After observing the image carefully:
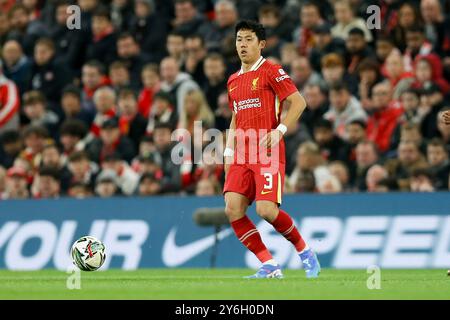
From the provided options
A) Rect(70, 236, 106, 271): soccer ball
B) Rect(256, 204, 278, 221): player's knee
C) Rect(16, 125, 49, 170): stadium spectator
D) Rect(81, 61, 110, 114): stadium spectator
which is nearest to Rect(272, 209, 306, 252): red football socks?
Rect(256, 204, 278, 221): player's knee

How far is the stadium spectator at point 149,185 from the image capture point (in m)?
17.7

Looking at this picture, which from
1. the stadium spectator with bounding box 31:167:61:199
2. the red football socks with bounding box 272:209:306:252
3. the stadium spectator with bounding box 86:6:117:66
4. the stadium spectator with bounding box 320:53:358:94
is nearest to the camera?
the red football socks with bounding box 272:209:306:252

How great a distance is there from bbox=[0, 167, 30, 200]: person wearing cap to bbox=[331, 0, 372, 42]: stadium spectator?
18.2 feet

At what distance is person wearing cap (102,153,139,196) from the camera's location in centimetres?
1840

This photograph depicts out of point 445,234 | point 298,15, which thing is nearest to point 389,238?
point 445,234

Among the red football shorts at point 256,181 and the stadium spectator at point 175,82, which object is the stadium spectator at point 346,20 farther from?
the red football shorts at point 256,181

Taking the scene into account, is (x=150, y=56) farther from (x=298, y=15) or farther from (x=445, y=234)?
(x=445, y=234)

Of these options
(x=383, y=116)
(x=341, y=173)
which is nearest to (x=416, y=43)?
(x=383, y=116)

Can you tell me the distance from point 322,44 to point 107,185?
13.5ft

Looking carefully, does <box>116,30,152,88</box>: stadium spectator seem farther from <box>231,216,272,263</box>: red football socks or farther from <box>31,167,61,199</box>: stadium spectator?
<box>231,216,272,263</box>: red football socks

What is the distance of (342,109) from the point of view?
17.8m

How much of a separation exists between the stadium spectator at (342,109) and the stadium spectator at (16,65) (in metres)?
6.63

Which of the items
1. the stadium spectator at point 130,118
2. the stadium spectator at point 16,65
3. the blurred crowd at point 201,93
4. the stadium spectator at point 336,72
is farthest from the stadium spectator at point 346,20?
the stadium spectator at point 16,65

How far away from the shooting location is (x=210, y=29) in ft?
67.2
